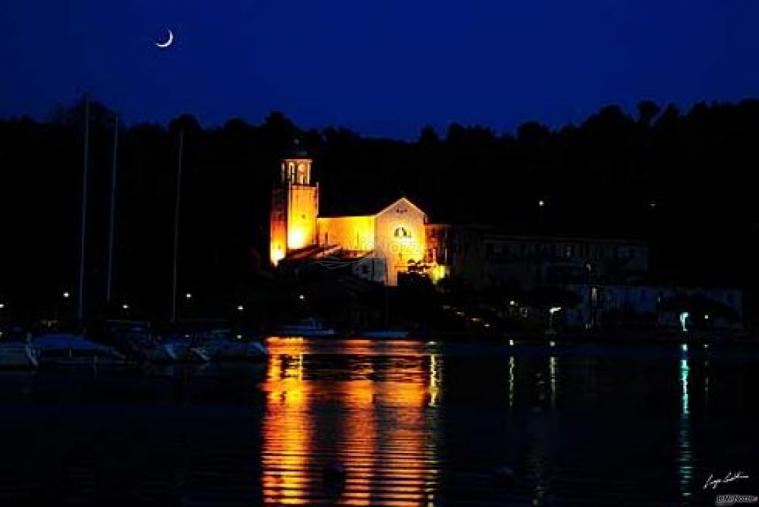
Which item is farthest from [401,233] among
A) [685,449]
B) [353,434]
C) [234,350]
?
[685,449]

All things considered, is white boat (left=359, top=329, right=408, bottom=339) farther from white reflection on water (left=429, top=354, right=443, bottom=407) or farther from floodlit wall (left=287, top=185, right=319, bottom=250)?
white reflection on water (left=429, top=354, right=443, bottom=407)

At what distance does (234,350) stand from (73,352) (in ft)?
31.5

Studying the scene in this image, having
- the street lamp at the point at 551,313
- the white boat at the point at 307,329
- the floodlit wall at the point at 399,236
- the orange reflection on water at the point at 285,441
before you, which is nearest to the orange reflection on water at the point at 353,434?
the orange reflection on water at the point at 285,441

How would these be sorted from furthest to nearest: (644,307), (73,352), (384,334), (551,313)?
(644,307) → (551,313) → (384,334) → (73,352)

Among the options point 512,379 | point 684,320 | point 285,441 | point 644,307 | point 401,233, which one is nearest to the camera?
point 285,441

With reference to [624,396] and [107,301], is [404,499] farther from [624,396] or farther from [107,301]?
[107,301]

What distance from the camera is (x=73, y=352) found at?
6153 centimetres

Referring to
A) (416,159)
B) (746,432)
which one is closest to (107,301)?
(746,432)

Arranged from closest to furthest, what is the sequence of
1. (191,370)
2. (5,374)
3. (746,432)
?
(746,432) → (5,374) → (191,370)

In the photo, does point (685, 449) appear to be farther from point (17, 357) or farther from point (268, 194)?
point (268, 194)

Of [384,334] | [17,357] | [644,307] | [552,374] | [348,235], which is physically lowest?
[552,374]

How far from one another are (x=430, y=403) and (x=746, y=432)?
397 inches

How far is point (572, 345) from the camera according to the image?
361 ft

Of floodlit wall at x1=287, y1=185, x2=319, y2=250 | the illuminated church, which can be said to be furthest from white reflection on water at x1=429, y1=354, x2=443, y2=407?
floodlit wall at x1=287, y1=185, x2=319, y2=250
